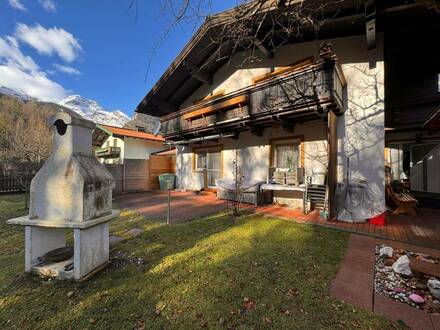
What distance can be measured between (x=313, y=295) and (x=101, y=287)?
8.10 feet

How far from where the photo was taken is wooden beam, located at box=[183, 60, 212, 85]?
26.1ft

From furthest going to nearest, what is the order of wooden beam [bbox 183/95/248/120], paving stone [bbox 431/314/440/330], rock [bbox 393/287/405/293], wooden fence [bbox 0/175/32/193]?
wooden fence [bbox 0/175/32/193] → wooden beam [bbox 183/95/248/120] → rock [bbox 393/287/405/293] → paving stone [bbox 431/314/440/330]

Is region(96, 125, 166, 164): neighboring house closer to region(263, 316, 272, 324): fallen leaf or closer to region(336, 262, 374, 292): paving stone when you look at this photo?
region(336, 262, 374, 292): paving stone

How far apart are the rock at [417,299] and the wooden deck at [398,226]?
2015 mm

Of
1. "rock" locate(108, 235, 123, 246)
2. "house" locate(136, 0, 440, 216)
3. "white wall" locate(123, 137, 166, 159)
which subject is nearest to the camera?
"rock" locate(108, 235, 123, 246)

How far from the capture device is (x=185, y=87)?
9664 mm

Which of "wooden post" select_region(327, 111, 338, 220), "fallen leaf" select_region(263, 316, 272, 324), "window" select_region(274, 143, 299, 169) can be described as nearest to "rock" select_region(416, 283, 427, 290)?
"fallen leaf" select_region(263, 316, 272, 324)

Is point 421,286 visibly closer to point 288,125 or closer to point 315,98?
point 315,98

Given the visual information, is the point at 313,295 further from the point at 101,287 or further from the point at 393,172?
the point at 393,172

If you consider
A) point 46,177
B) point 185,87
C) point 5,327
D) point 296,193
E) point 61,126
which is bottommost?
point 5,327

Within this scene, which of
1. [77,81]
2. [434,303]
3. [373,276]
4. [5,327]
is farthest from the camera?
[77,81]

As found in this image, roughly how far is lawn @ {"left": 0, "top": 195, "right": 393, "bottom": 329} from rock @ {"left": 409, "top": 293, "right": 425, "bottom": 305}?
0.65 meters

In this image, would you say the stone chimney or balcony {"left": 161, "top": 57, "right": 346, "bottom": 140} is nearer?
the stone chimney

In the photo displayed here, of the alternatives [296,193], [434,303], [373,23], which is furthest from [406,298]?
[373,23]
